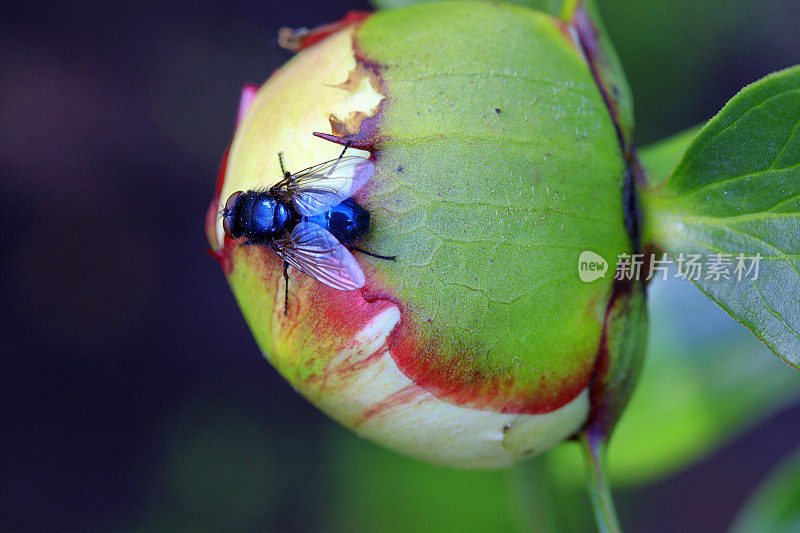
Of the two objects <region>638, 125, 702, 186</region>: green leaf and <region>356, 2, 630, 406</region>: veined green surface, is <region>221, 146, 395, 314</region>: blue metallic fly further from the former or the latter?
<region>638, 125, 702, 186</region>: green leaf

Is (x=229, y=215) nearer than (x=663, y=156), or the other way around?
(x=229, y=215)

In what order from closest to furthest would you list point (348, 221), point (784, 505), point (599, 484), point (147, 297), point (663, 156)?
1. point (348, 221)
2. point (599, 484)
3. point (663, 156)
4. point (784, 505)
5. point (147, 297)

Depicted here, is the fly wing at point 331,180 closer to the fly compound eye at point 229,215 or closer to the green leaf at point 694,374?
the fly compound eye at point 229,215

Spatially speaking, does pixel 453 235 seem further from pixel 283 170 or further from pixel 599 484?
pixel 599 484

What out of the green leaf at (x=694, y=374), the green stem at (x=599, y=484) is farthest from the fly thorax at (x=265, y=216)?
the green leaf at (x=694, y=374)

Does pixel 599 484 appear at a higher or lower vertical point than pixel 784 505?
higher

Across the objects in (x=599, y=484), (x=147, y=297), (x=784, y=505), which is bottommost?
(x=784, y=505)

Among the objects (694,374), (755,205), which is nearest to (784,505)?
(694,374)
